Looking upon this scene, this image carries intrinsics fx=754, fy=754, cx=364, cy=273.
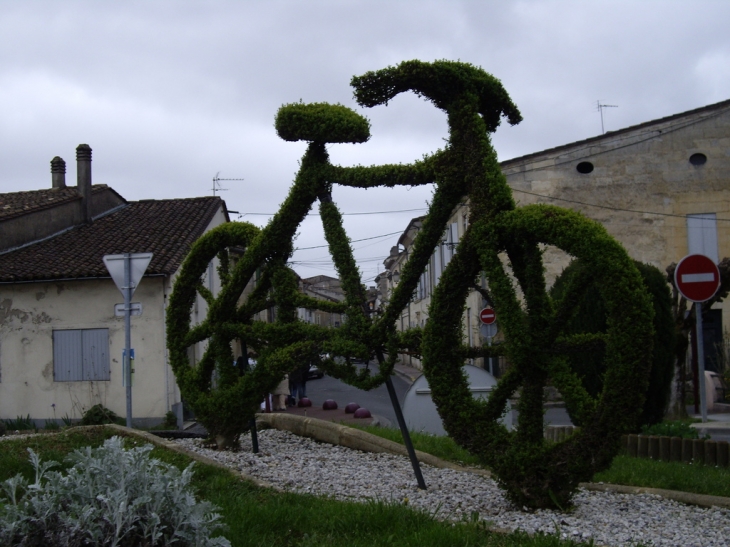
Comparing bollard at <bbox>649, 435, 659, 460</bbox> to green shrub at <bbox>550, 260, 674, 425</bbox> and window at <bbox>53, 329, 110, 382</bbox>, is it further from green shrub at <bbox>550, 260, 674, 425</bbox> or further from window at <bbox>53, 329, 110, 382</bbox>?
window at <bbox>53, 329, 110, 382</bbox>

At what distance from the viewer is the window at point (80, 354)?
1744 cm

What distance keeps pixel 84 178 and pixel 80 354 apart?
6269 mm

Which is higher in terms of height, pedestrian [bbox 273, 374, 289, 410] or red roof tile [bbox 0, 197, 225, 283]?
red roof tile [bbox 0, 197, 225, 283]

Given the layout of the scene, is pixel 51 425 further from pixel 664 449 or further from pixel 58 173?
pixel 664 449

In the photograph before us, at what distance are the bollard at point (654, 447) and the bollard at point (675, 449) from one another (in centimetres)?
19

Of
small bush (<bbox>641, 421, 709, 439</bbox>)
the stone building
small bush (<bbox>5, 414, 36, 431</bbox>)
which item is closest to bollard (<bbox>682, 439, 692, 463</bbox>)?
small bush (<bbox>641, 421, 709, 439</bbox>)

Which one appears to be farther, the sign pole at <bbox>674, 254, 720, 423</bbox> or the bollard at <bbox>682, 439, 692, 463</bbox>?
the bollard at <bbox>682, 439, 692, 463</bbox>

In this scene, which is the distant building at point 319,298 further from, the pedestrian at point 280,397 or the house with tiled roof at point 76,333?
the house with tiled roof at point 76,333

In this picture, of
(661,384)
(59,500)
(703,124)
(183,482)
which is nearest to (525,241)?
(183,482)

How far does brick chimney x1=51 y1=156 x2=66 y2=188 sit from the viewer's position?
965 inches

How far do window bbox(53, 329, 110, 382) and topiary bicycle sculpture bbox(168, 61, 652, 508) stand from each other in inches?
416

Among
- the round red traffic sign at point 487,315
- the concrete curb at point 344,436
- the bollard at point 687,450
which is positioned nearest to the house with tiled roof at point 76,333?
the round red traffic sign at point 487,315

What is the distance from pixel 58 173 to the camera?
24562mm

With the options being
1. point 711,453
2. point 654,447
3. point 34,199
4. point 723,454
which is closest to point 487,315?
point 654,447
